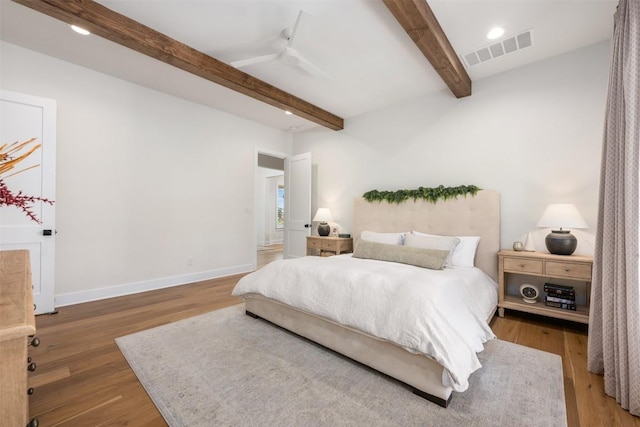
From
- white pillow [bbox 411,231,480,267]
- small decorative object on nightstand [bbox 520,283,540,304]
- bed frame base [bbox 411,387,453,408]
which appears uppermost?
white pillow [bbox 411,231,480,267]

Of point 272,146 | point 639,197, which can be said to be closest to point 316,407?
point 639,197

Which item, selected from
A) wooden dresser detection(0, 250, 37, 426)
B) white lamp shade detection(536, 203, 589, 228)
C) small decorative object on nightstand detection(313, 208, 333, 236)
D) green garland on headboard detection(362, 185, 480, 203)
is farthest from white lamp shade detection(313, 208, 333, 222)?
wooden dresser detection(0, 250, 37, 426)

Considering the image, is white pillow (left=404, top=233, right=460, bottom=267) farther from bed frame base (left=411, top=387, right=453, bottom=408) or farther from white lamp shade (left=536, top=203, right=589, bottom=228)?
bed frame base (left=411, top=387, right=453, bottom=408)

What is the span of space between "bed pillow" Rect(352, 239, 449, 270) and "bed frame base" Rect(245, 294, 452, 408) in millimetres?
1088

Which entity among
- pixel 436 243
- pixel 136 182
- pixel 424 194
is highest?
pixel 136 182

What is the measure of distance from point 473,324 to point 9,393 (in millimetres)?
2248

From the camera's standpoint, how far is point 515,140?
3.30m

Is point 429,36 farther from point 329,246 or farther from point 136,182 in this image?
point 136,182

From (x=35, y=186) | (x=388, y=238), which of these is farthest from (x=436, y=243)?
(x=35, y=186)

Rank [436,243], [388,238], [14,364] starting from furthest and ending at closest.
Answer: [388,238] → [436,243] → [14,364]

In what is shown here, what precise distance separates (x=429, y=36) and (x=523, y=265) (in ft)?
7.86

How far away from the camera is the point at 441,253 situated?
2.79 m

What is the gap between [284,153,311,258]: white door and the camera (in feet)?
17.5

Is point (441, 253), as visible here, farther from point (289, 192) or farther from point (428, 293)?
point (289, 192)
